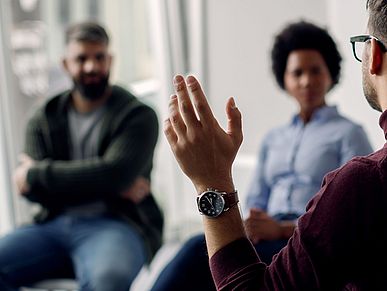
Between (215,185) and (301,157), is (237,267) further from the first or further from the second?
(301,157)

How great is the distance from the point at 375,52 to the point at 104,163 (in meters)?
1.52

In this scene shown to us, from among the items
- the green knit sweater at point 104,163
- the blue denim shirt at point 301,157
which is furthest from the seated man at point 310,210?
the green knit sweater at point 104,163

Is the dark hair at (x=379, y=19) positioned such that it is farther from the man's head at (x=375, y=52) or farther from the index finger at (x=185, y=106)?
the index finger at (x=185, y=106)

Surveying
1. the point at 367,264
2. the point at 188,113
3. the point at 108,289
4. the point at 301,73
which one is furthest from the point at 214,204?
the point at 301,73

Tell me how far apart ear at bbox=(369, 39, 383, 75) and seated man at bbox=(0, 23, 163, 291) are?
4.34 ft

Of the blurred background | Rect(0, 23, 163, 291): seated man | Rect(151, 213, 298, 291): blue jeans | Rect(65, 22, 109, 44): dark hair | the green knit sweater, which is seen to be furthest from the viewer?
the blurred background

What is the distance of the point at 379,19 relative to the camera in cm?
111

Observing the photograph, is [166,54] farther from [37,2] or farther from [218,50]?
[37,2]

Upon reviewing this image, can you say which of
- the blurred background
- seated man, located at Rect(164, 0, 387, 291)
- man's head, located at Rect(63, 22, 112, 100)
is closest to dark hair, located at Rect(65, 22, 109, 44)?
man's head, located at Rect(63, 22, 112, 100)

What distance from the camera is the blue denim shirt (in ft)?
7.36

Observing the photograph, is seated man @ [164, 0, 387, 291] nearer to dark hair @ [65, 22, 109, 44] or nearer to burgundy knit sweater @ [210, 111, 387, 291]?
burgundy knit sweater @ [210, 111, 387, 291]

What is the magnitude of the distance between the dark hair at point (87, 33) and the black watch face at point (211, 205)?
166 centimetres

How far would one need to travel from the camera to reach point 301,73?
242 cm

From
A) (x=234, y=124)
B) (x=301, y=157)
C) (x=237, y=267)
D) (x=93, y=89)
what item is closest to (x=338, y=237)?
(x=237, y=267)
